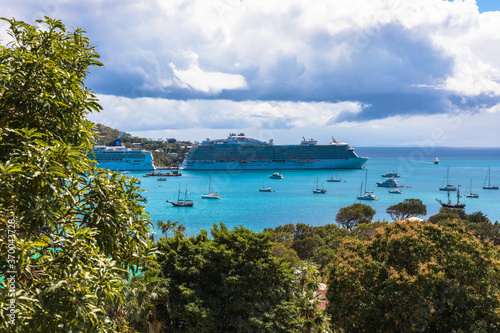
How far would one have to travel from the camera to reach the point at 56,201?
319 cm

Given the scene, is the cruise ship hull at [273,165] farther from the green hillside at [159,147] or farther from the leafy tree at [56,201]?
the leafy tree at [56,201]

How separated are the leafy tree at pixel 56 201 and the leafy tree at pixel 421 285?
316 inches

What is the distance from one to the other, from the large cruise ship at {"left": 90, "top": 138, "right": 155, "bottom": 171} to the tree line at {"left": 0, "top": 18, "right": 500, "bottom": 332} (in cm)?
7989

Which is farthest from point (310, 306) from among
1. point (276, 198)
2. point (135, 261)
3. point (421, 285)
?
point (276, 198)

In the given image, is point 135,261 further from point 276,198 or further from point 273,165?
point 273,165

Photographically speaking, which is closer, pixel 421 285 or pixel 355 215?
pixel 421 285

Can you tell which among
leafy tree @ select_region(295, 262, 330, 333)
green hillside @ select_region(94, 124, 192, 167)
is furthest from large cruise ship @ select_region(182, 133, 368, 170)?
leafy tree @ select_region(295, 262, 330, 333)

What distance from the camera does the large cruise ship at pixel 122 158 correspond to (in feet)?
320

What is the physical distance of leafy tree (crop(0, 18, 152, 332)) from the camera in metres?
2.92

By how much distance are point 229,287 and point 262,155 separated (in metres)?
95.6

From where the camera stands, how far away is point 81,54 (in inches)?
165

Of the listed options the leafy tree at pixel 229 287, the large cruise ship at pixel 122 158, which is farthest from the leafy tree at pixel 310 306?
the large cruise ship at pixel 122 158

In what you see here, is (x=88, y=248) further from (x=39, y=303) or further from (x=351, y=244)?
(x=351, y=244)

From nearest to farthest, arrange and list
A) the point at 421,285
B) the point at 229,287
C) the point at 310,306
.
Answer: the point at 421,285 < the point at 229,287 < the point at 310,306
